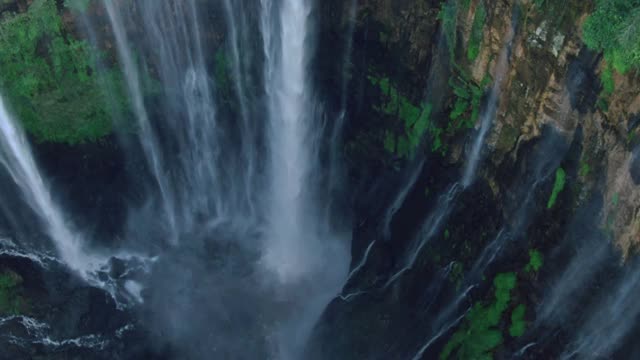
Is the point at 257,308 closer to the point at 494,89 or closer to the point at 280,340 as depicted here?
the point at 280,340

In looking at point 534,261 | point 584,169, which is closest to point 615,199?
point 584,169

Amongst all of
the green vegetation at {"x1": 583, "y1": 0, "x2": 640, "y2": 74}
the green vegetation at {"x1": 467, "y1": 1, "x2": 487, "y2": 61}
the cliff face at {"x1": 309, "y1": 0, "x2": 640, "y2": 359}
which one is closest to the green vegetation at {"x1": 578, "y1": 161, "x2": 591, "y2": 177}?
the cliff face at {"x1": 309, "y1": 0, "x2": 640, "y2": 359}

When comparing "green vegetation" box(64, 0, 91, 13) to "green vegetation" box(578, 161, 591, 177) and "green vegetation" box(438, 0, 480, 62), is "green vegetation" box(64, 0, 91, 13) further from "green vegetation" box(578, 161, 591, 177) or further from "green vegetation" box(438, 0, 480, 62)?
"green vegetation" box(578, 161, 591, 177)

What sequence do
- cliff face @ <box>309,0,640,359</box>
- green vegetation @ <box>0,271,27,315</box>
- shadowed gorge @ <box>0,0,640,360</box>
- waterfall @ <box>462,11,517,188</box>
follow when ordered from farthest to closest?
green vegetation @ <box>0,271,27,315</box> → waterfall @ <box>462,11,517,188</box> → shadowed gorge @ <box>0,0,640,360</box> → cliff face @ <box>309,0,640,359</box>

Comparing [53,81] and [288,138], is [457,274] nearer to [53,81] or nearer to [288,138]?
[288,138]

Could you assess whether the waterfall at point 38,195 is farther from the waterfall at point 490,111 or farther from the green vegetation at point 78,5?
the waterfall at point 490,111

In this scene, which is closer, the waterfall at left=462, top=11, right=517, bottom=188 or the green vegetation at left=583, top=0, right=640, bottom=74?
the green vegetation at left=583, top=0, right=640, bottom=74

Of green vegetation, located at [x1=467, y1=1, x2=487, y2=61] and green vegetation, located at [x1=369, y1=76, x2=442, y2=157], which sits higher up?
green vegetation, located at [x1=369, y1=76, x2=442, y2=157]
